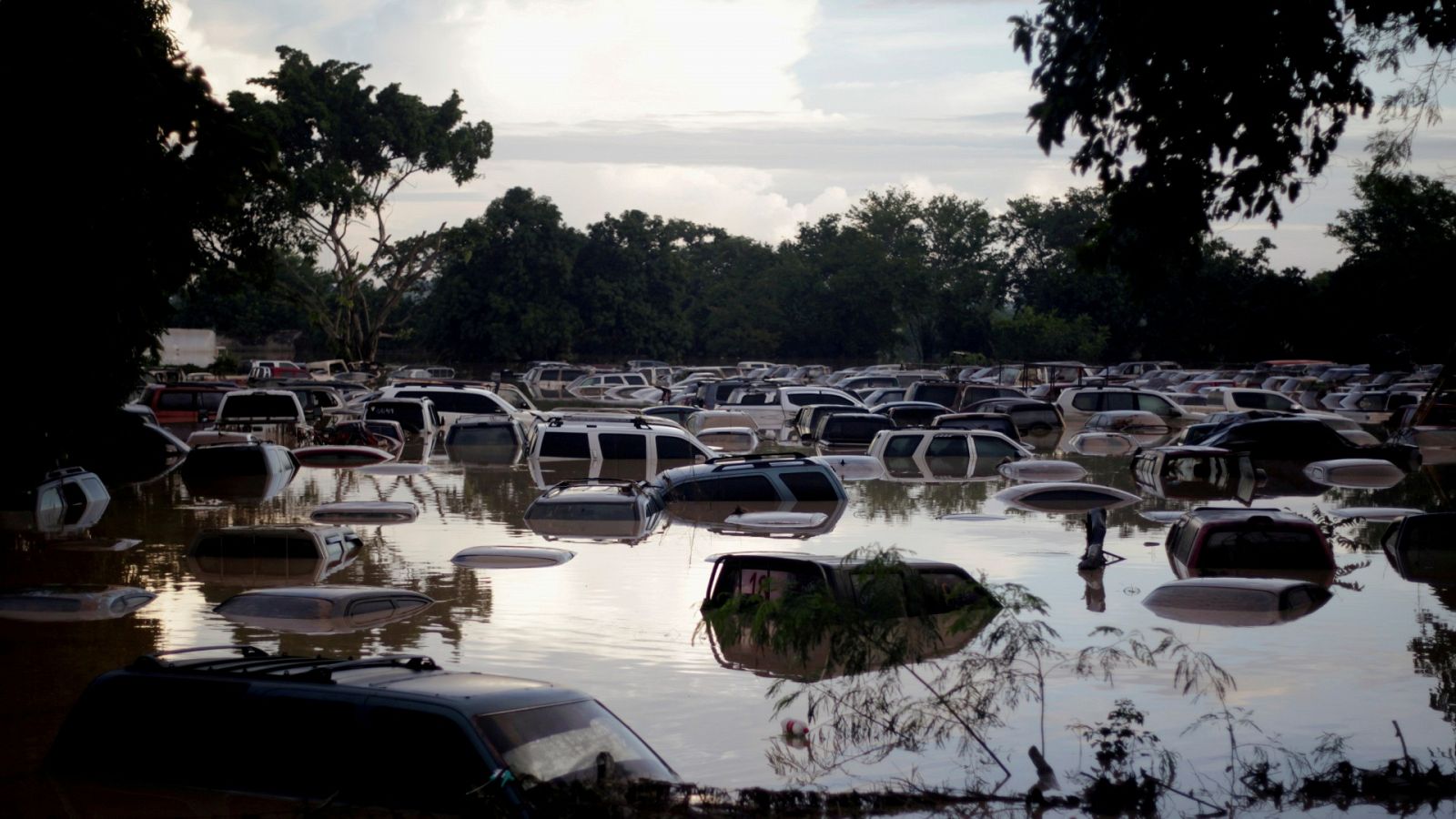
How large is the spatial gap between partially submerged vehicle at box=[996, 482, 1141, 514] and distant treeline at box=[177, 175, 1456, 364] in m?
42.2

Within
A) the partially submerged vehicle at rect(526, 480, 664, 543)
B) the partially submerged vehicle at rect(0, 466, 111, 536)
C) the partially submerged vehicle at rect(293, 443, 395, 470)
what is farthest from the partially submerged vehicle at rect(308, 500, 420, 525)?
the partially submerged vehicle at rect(293, 443, 395, 470)

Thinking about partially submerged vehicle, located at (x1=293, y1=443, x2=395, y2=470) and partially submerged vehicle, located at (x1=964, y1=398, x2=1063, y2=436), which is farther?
partially submerged vehicle, located at (x1=964, y1=398, x2=1063, y2=436)

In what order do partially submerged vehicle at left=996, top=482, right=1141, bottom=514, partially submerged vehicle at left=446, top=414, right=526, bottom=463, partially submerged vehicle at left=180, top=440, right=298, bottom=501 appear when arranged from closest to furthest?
partially submerged vehicle at left=996, top=482, right=1141, bottom=514 → partially submerged vehicle at left=180, top=440, right=298, bottom=501 → partially submerged vehicle at left=446, top=414, right=526, bottom=463

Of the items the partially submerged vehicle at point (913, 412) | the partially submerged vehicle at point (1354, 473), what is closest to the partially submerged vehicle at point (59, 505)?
the partially submerged vehicle at point (913, 412)

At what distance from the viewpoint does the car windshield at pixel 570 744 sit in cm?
759

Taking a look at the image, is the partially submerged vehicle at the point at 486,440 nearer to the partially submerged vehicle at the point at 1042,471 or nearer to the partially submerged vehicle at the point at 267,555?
the partially submerged vehicle at the point at 1042,471

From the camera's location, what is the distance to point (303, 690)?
7.95m

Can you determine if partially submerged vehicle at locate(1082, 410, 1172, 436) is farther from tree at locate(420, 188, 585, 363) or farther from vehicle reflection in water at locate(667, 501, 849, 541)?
tree at locate(420, 188, 585, 363)

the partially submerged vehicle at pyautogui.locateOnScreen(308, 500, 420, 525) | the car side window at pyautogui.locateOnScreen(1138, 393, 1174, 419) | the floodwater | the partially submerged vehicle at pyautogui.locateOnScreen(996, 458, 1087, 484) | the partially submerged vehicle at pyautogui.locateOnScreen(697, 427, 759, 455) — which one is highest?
the car side window at pyautogui.locateOnScreen(1138, 393, 1174, 419)

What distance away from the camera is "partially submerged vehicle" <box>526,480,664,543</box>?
25.6 metres

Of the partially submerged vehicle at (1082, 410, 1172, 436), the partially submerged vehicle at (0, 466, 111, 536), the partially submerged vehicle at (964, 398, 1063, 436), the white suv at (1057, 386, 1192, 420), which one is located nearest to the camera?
the partially submerged vehicle at (0, 466, 111, 536)

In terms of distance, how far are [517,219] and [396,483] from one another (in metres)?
54.5

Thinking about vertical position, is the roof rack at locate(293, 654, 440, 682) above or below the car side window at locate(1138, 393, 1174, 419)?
below

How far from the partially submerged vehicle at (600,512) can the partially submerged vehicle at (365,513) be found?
2619 millimetres
